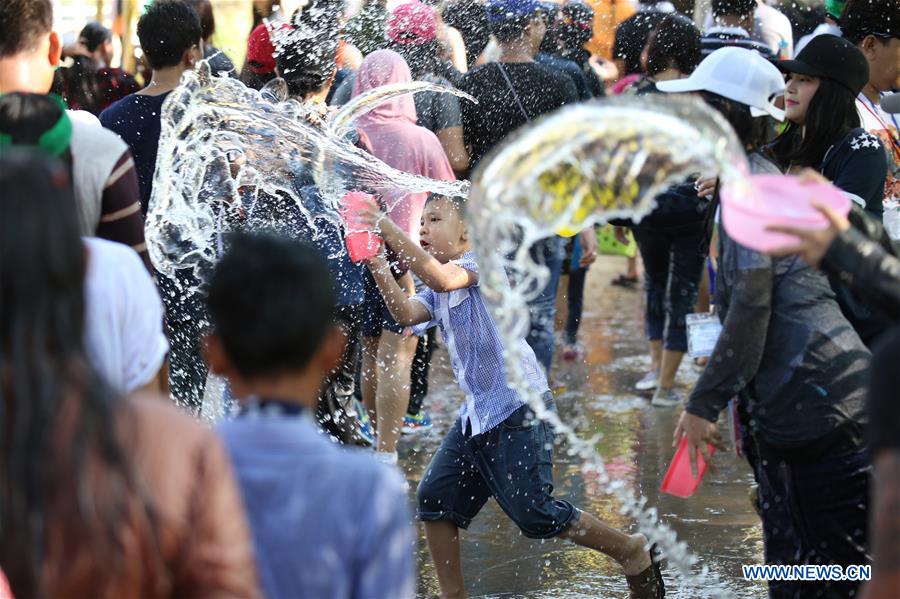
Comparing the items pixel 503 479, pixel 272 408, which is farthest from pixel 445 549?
pixel 272 408

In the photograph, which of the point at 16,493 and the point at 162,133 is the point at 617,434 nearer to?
the point at 162,133

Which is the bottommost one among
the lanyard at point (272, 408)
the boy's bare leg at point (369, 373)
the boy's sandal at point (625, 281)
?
the boy's sandal at point (625, 281)

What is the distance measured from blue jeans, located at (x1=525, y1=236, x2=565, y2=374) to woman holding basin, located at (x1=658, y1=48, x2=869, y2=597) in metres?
2.90

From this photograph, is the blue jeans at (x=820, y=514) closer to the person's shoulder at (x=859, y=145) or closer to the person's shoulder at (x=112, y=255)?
the person's shoulder at (x=859, y=145)

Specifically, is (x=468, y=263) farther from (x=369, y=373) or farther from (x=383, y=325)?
(x=369, y=373)

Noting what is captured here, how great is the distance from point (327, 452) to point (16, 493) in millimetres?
466

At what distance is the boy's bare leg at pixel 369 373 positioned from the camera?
6156 mm

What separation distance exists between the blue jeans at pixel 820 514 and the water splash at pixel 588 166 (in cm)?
102

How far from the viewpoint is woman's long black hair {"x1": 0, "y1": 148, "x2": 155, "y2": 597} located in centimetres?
180

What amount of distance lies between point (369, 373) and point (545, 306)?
3.53 feet

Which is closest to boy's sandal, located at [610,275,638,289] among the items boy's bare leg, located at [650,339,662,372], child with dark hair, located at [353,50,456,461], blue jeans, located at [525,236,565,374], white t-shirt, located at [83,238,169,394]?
boy's bare leg, located at [650,339,662,372]

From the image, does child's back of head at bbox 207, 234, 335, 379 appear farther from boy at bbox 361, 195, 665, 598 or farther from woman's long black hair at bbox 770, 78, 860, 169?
woman's long black hair at bbox 770, 78, 860, 169

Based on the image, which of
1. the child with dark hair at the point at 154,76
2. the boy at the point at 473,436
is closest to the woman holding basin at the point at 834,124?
the boy at the point at 473,436

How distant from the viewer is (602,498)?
5.36 metres
